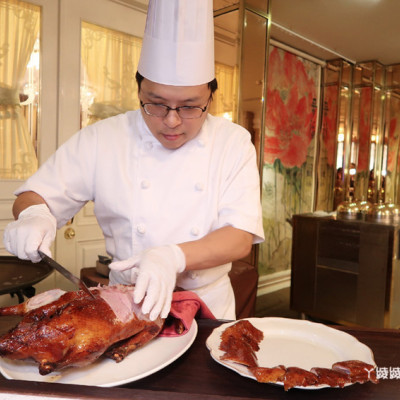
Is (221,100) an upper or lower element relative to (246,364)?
upper

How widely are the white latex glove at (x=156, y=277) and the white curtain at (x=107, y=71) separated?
264 cm

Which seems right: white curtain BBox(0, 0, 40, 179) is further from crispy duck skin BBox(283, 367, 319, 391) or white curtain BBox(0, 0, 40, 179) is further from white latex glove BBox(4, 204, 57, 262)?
crispy duck skin BBox(283, 367, 319, 391)

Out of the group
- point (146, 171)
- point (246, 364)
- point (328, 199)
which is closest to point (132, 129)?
point (146, 171)

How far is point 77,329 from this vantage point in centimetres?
76

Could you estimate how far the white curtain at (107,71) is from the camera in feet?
10.8

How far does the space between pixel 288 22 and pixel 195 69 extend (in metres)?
3.90

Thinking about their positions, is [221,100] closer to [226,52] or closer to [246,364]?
[226,52]

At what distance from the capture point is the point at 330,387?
69 centimetres

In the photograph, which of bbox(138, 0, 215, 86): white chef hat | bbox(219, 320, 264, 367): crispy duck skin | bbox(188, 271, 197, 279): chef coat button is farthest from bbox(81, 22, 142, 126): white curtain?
bbox(219, 320, 264, 367): crispy duck skin

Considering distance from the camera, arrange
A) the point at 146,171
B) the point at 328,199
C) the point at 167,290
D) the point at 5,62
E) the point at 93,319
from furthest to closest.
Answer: the point at 328,199 → the point at 5,62 → the point at 146,171 → the point at 167,290 → the point at 93,319

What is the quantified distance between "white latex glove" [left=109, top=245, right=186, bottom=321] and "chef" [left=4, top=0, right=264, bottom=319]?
0.13m

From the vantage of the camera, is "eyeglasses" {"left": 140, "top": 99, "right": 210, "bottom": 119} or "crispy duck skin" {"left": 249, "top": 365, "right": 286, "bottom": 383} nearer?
"crispy duck skin" {"left": 249, "top": 365, "right": 286, "bottom": 383}

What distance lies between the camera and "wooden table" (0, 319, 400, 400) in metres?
0.52

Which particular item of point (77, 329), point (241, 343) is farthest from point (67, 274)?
point (241, 343)
